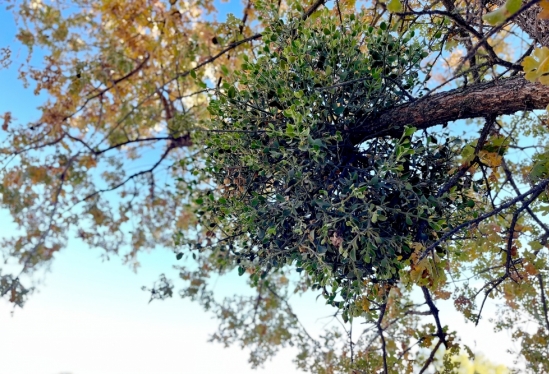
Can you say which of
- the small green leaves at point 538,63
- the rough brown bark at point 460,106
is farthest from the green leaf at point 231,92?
the small green leaves at point 538,63

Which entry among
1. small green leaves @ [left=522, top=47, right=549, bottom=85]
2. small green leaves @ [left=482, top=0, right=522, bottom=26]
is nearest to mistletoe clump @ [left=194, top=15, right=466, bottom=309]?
small green leaves @ [left=522, top=47, right=549, bottom=85]

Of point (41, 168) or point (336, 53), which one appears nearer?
point (336, 53)

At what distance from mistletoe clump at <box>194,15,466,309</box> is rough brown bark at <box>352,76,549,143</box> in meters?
0.04

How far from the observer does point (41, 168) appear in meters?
3.60

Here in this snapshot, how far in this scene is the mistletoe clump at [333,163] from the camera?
1.36m

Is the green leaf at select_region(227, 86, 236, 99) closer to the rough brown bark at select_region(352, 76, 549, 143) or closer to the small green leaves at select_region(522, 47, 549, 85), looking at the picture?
the rough brown bark at select_region(352, 76, 549, 143)

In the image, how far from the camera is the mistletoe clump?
136 cm

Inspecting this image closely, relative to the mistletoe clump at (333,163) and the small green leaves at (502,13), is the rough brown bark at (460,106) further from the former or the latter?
the small green leaves at (502,13)

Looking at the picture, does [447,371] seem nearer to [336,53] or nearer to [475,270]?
[475,270]

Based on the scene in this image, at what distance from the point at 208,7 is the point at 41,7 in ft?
4.52

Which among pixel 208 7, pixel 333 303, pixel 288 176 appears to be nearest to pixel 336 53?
pixel 288 176

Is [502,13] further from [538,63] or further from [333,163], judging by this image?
[333,163]

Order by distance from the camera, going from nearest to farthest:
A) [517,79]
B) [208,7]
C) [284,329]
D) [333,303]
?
1. [517,79]
2. [333,303]
3. [208,7]
4. [284,329]

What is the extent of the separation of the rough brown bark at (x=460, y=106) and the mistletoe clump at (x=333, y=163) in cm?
4
